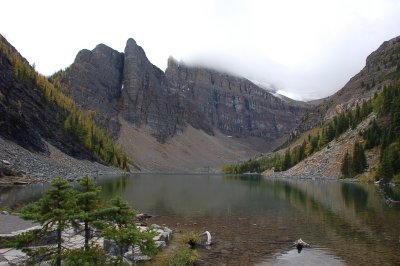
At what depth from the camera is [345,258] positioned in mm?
28516

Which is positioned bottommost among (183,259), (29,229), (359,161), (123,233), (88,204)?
(183,259)

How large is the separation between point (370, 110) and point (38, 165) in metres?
144

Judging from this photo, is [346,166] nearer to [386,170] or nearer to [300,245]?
[386,170]

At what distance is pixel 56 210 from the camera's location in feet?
56.0

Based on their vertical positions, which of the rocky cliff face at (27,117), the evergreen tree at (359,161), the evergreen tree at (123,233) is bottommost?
the evergreen tree at (123,233)

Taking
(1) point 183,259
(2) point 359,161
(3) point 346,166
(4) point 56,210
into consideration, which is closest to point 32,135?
(3) point 346,166

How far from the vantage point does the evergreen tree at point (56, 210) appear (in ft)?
56.3

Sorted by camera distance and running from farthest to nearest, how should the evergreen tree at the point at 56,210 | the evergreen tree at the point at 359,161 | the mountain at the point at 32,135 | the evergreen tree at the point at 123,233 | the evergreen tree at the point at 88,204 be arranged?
1. the evergreen tree at the point at 359,161
2. the mountain at the point at 32,135
3. the evergreen tree at the point at 123,233
4. the evergreen tree at the point at 88,204
5. the evergreen tree at the point at 56,210

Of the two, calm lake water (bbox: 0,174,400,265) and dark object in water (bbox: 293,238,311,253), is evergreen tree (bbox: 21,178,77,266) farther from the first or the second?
dark object in water (bbox: 293,238,311,253)

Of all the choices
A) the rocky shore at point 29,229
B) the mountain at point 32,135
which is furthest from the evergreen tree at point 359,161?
the rocky shore at point 29,229

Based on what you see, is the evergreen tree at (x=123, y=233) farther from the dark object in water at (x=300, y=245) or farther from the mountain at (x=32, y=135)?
the mountain at (x=32, y=135)

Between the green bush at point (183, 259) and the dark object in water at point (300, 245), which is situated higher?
the dark object in water at point (300, 245)

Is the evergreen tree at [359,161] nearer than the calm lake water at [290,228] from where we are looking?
No

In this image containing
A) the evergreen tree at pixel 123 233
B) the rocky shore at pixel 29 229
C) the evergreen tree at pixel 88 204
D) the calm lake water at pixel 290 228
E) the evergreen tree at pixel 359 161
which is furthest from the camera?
the evergreen tree at pixel 359 161
